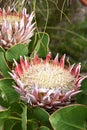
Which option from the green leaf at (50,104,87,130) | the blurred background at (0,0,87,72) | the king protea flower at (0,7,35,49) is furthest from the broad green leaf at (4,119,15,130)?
the blurred background at (0,0,87,72)

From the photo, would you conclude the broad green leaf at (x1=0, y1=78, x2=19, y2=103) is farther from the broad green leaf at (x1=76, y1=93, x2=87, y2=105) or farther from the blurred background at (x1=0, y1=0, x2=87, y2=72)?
the blurred background at (x1=0, y1=0, x2=87, y2=72)

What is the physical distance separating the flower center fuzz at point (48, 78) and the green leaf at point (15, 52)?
5.5 inches

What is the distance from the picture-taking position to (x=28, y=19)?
1107mm

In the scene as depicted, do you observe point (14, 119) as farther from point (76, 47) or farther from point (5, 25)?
point (76, 47)

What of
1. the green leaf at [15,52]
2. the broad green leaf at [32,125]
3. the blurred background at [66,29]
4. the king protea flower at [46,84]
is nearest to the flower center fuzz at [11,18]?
the green leaf at [15,52]

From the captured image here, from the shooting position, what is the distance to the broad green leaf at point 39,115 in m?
0.74

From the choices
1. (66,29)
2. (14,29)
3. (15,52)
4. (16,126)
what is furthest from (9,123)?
(66,29)

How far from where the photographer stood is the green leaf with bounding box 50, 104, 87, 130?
0.71 m

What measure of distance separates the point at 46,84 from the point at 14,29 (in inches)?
13.6

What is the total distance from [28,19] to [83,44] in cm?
79

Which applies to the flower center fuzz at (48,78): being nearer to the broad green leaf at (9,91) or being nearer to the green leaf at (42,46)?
the broad green leaf at (9,91)

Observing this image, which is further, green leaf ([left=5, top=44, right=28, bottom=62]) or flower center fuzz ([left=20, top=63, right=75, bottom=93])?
green leaf ([left=5, top=44, right=28, bottom=62])

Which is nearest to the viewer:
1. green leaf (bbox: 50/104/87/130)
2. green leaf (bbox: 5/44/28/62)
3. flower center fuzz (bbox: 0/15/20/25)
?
green leaf (bbox: 50/104/87/130)

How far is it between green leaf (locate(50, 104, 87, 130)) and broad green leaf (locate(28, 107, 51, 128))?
3 cm
